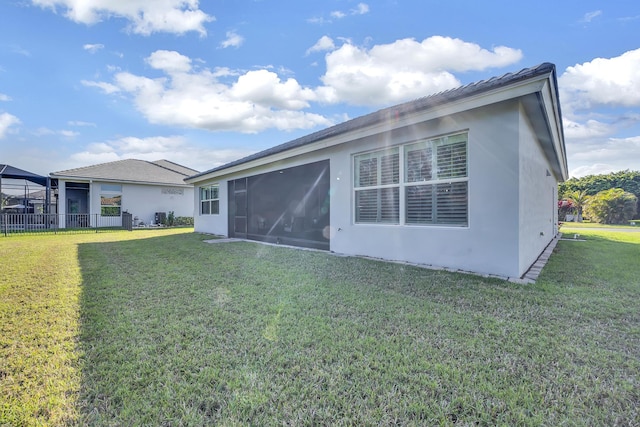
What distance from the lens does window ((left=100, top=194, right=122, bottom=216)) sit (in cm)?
1891

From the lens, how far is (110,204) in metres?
19.2

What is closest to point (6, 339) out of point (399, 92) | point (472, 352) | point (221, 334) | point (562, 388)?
point (221, 334)

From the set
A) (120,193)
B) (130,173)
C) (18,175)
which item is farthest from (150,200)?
(18,175)

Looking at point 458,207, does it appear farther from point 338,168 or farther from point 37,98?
point 37,98

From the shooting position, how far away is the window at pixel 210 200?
13.5 m

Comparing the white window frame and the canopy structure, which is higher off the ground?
the canopy structure

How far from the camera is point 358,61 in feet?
33.4

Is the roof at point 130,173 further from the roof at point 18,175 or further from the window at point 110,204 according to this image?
the window at point 110,204

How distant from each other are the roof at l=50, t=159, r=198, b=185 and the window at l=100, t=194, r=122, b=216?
1.29 meters

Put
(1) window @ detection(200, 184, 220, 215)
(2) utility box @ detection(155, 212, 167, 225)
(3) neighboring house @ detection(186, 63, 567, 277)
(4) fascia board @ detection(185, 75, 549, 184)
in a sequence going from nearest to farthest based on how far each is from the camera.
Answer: (4) fascia board @ detection(185, 75, 549, 184), (3) neighboring house @ detection(186, 63, 567, 277), (1) window @ detection(200, 184, 220, 215), (2) utility box @ detection(155, 212, 167, 225)

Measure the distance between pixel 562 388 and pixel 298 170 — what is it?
791cm

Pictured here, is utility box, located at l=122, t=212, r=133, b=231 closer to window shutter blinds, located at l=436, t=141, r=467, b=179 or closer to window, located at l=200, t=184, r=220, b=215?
window, located at l=200, t=184, r=220, b=215

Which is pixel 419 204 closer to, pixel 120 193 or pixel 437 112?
pixel 437 112

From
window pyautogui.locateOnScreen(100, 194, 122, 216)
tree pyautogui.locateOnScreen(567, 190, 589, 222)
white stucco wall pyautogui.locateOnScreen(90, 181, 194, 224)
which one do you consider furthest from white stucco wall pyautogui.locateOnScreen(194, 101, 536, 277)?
tree pyautogui.locateOnScreen(567, 190, 589, 222)
